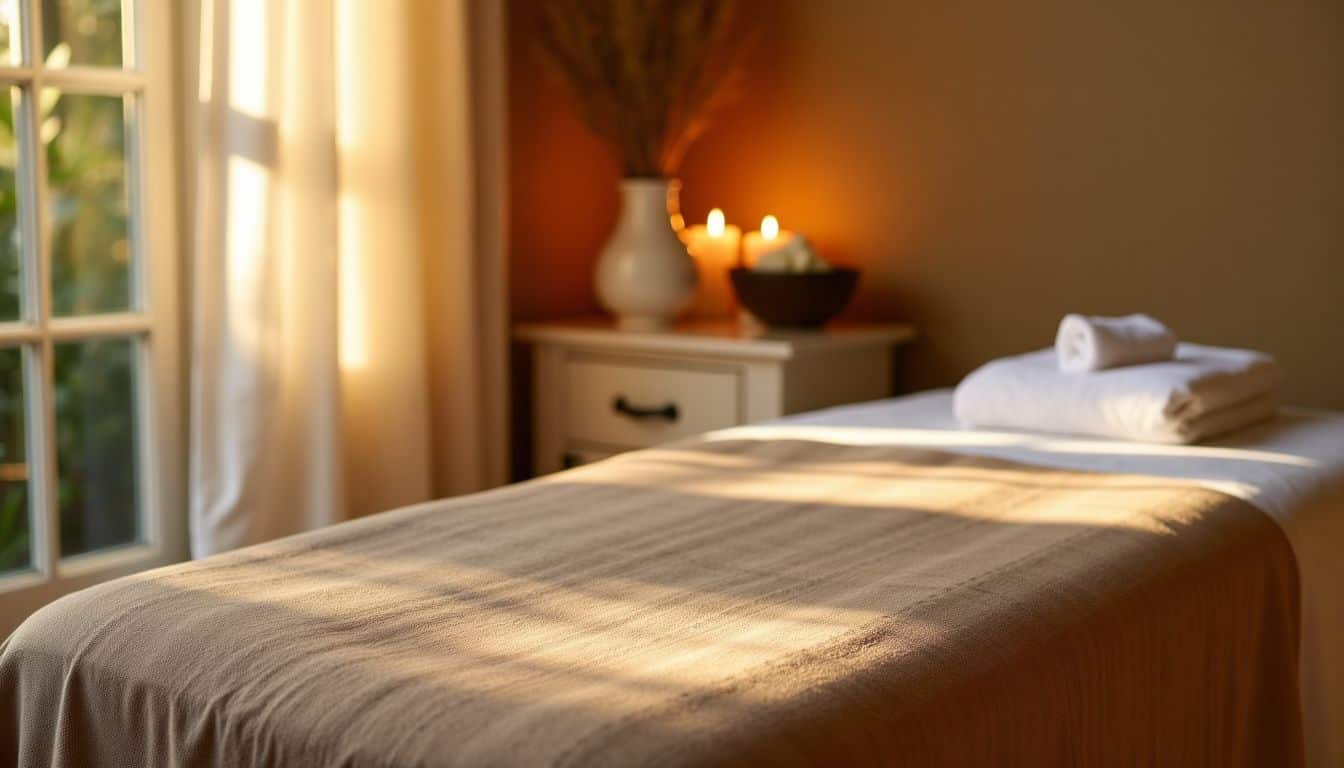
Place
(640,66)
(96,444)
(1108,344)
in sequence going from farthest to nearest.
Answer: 1. (640,66)
2. (96,444)
3. (1108,344)

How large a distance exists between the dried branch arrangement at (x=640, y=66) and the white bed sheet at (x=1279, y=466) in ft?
2.81

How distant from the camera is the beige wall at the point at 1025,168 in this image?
2240 mm

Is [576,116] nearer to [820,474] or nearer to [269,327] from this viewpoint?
[269,327]

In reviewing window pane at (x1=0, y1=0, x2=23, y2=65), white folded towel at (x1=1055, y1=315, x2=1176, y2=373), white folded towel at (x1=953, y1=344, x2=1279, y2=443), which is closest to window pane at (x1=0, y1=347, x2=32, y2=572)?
window pane at (x1=0, y1=0, x2=23, y2=65)

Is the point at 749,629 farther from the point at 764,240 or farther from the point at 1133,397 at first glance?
the point at 764,240

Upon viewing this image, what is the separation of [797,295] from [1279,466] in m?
0.96

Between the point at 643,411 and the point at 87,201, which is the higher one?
the point at 87,201

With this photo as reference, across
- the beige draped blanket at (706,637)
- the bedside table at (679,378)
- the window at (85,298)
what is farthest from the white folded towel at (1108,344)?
the window at (85,298)

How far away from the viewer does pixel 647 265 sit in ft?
8.54

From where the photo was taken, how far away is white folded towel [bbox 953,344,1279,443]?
1.78m

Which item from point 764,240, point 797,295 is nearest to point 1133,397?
point 797,295

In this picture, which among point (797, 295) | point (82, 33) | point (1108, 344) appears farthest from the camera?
point (797, 295)

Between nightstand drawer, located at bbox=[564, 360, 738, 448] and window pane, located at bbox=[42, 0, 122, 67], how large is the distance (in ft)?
3.15

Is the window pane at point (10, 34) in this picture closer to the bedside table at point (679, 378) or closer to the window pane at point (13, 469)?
the window pane at point (13, 469)
